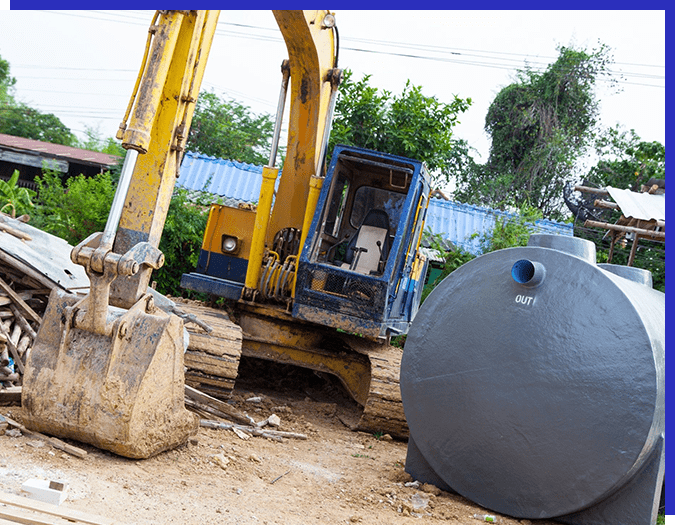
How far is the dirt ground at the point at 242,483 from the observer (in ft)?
11.8

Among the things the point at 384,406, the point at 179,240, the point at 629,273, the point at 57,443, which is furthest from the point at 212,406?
the point at 179,240

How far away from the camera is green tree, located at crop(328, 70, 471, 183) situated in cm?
1305

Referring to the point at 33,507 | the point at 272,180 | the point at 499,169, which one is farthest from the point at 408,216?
the point at 499,169

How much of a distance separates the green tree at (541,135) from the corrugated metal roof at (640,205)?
1107cm

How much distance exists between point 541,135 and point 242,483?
68.3ft

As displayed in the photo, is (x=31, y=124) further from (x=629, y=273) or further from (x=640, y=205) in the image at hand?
(x=629, y=273)

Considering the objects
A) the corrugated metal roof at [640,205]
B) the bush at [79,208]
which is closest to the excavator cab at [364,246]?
the corrugated metal roof at [640,205]

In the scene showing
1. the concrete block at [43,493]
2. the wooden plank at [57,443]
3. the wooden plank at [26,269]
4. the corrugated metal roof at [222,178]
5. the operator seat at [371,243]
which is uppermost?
the corrugated metal roof at [222,178]

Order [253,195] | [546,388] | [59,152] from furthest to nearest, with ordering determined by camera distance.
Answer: [59,152], [253,195], [546,388]

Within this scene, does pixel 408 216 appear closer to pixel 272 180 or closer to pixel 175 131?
pixel 272 180

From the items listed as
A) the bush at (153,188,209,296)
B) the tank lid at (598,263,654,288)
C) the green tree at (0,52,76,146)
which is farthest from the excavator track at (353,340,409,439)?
the green tree at (0,52,76,146)

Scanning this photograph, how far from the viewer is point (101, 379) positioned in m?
4.04

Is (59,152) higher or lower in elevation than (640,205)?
lower

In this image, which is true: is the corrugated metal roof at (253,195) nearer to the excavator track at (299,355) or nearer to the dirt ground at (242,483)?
the excavator track at (299,355)
